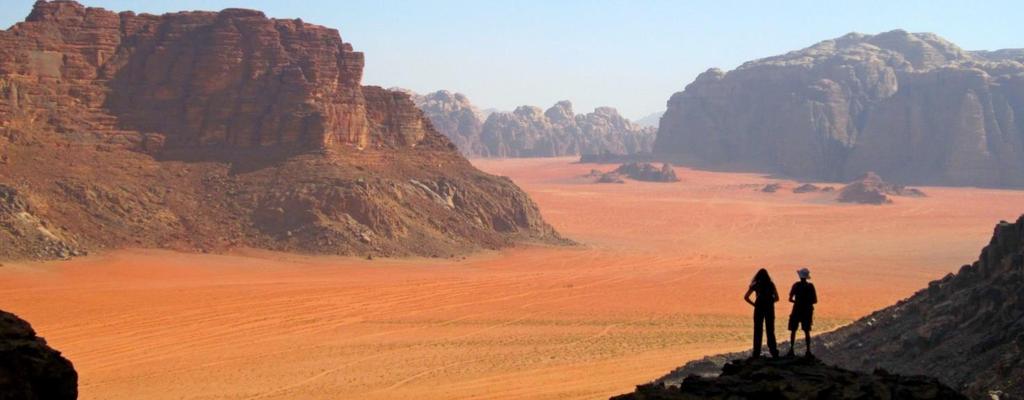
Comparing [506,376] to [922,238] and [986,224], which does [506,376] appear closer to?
[922,238]

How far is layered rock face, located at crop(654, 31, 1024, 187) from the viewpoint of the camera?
8556 cm

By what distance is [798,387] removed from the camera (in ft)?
27.6

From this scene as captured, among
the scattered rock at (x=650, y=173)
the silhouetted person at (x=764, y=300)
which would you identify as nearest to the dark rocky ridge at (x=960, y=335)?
the silhouetted person at (x=764, y=300)

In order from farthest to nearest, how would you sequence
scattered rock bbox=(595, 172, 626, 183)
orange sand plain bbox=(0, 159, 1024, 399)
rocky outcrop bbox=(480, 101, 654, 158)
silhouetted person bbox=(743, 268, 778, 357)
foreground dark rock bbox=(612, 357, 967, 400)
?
rocky outcrop bbox=(480, 101, 654, 158), scattered rock bbox=(595, 172, 626, 183), orange sand plain bbox=(0, 159, 1024, 399), silhouetted person bbox=(743, 268, 778, 357), foreground dark rock bbox=(612, 357, 967, 400)

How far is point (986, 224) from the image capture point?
191ft

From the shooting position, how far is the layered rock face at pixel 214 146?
3569 cm

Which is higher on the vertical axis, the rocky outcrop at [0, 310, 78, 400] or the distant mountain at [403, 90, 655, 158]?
the distant mountain at [403, 90, 655, 158]

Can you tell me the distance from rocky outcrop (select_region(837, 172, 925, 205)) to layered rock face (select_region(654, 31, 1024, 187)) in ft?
31.3

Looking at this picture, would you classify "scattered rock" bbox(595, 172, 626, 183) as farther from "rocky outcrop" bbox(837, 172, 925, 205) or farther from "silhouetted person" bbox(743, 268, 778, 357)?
"silhouetted person" bbox(743, 268, 778, 357)

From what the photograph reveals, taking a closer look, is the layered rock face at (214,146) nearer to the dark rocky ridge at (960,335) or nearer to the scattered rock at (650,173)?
the dark rocky ridge at (960,335)

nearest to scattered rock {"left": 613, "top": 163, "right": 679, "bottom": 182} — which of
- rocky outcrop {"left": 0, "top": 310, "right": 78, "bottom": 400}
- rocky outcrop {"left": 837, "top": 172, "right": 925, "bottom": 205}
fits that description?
rocky outcrop {"left": 837, "top": 172, "right": 925, "bottom": 205}

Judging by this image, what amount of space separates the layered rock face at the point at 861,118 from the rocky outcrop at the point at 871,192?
953cm

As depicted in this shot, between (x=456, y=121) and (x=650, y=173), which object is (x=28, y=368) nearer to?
(x=650, y=173)

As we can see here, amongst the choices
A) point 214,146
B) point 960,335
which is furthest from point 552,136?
point 960,335
